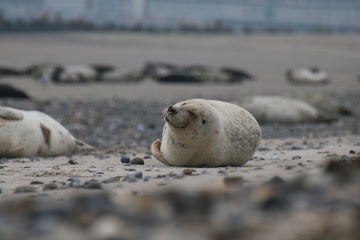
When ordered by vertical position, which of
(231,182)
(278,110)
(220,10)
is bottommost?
(220,10)

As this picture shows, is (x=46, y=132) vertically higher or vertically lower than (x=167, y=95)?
higher

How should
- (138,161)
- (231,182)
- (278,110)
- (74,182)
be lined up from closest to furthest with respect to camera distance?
(231,182) < (74,182) < (138,161) < (278,110)

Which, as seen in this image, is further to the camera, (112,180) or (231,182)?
(112,180)

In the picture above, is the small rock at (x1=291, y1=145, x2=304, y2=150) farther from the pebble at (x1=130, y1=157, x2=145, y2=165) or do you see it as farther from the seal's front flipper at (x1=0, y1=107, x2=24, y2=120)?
the seal's front flipper at (x1=0, y1=107, x2=24, y2=120)

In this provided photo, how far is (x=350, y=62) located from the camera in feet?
96.2

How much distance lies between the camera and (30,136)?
6965mm

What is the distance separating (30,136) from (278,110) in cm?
480

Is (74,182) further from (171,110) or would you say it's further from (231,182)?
(231,182)

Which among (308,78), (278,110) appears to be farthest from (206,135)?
(308,78)

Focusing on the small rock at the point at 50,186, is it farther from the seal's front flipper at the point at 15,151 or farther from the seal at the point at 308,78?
the seal at the point at 308,78

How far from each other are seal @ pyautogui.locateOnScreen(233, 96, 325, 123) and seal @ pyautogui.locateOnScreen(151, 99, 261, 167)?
456 centimetres

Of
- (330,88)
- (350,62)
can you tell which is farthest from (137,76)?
(350,62)

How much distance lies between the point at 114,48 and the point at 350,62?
376 inches

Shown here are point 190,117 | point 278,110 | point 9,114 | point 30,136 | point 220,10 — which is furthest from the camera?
point 220,10
